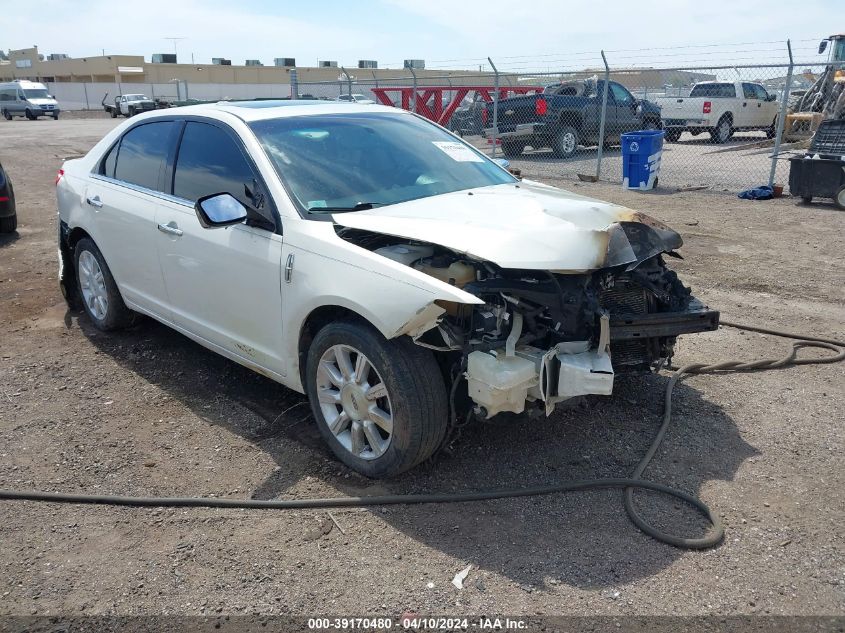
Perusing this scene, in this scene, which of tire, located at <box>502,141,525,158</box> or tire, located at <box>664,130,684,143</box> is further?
tire, located at <box>664,130,684,143</box>

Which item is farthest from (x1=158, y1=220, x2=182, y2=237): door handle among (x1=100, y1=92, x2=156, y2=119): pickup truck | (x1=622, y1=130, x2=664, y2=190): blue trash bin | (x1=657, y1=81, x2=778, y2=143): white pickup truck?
(x1=100, y1=92, x2=156, y2=119): pickup truck

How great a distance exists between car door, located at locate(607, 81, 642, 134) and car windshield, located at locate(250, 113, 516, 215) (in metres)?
14.2

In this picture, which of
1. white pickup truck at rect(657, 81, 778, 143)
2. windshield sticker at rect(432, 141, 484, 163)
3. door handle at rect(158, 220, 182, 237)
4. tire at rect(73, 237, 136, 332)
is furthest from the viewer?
white pickup truck at rect(657, 81, 778, 143)

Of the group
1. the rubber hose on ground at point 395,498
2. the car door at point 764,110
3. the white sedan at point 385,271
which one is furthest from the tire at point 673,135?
the rubber hose on ground at point 395,498

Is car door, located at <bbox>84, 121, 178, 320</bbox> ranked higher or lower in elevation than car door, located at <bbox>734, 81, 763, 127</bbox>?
lower

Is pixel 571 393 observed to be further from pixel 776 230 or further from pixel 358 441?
pixel 776 230

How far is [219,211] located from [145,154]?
63.0 inches

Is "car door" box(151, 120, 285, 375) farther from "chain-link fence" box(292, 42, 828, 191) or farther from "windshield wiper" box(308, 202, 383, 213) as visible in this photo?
"chain-link fence" box(292, 42, 828, 191)

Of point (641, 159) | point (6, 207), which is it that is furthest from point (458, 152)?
point (641, 159)

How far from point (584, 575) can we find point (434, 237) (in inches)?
63.2

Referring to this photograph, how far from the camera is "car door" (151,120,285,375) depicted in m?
3.85

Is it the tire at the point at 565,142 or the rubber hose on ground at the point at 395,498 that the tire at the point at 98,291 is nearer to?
the rubber hose on ground at the point at 395,498

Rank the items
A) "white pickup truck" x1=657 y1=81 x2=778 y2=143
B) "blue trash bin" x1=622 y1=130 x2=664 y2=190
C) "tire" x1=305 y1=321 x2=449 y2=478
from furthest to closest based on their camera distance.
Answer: "white pickup truck" x1=657 y1=81 x2=778 y2=143, "blue trash bin" x1=622 y1=130 x2=664 y2=190, "tire" x1=305 y1=321 x2=449 y2=478

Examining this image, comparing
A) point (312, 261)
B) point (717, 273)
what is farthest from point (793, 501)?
point (717, 273)
